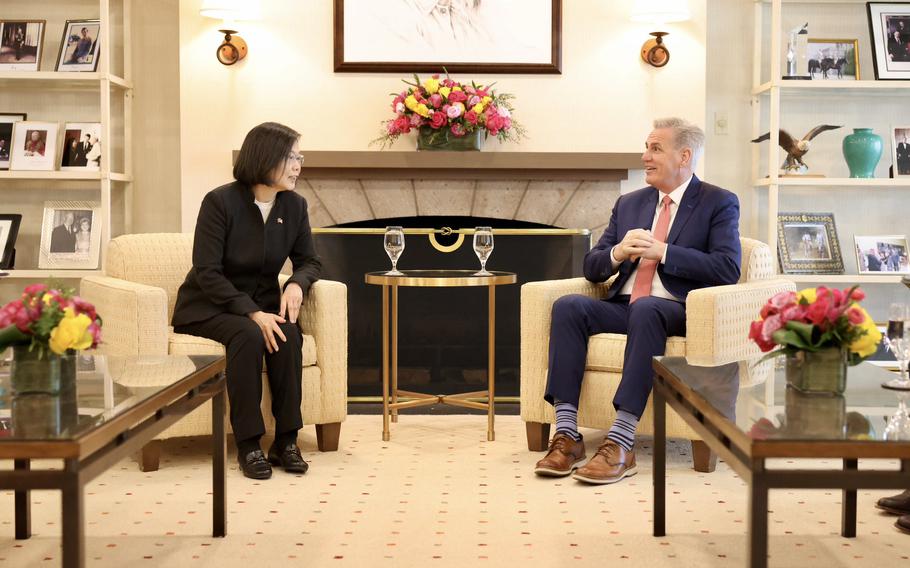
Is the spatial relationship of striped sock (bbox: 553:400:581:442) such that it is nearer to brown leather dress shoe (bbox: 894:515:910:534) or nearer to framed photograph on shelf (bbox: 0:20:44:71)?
brown leather dress shoe (bbox: 894:515:910:534)

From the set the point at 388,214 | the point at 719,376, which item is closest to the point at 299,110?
the point at 388,214

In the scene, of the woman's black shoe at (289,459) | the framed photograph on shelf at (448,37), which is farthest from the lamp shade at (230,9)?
the woman's black shoe at (289,459)

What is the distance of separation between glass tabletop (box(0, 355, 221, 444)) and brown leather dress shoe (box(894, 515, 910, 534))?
5.53 ft

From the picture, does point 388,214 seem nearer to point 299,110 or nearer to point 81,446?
point 299,110

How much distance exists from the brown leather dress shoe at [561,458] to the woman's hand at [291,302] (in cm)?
89

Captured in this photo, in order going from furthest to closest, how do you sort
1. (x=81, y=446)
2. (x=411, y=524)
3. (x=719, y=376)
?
(x=411, y=524) → (x=719, y=376) → (x=81, y=446)

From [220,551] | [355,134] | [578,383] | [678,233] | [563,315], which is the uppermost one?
[355,134]

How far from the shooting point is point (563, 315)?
3.12 m

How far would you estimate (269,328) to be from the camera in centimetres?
302

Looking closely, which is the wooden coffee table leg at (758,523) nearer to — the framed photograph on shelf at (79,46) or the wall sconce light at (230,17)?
the wall sconce light at (230,17)

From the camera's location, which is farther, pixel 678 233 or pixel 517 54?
pixel 517 54

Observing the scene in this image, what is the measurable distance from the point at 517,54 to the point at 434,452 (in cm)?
198

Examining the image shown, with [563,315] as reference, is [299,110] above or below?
above

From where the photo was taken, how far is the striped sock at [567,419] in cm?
305
